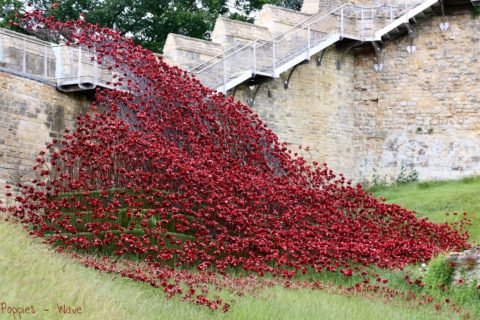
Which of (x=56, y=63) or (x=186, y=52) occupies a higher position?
(x=186, y=52)

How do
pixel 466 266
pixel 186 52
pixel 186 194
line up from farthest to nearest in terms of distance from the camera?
pixel 186 52 → pixel 186 194 → pixel 466 266

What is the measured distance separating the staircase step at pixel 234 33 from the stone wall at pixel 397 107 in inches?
47.3

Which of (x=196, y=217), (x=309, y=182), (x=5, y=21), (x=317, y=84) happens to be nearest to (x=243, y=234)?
(x=196, y=217)

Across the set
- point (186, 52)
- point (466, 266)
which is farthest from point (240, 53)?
point (466, 266)

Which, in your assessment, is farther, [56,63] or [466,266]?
[56,63]

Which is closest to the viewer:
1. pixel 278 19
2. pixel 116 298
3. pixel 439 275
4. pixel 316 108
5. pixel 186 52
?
pixel 116 298

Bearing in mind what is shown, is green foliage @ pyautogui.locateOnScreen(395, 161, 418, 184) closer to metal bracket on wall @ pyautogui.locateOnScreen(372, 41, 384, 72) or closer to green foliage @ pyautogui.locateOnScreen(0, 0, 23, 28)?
metal bracket on wall @ pyautogui.locateOnScreen(372, 41, 384, 72)

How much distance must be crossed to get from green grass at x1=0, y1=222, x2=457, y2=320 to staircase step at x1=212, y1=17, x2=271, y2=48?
405 inches

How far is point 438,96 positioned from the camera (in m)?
24.0

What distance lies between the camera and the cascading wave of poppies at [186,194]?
1464 cm

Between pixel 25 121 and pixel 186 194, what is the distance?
391 cm

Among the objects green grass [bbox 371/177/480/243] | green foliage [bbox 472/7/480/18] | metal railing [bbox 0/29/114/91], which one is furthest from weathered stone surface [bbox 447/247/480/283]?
green foliage [bbox 472/7/480/18]

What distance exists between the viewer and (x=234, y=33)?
22.4m

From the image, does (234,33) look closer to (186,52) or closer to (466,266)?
(186,52)
